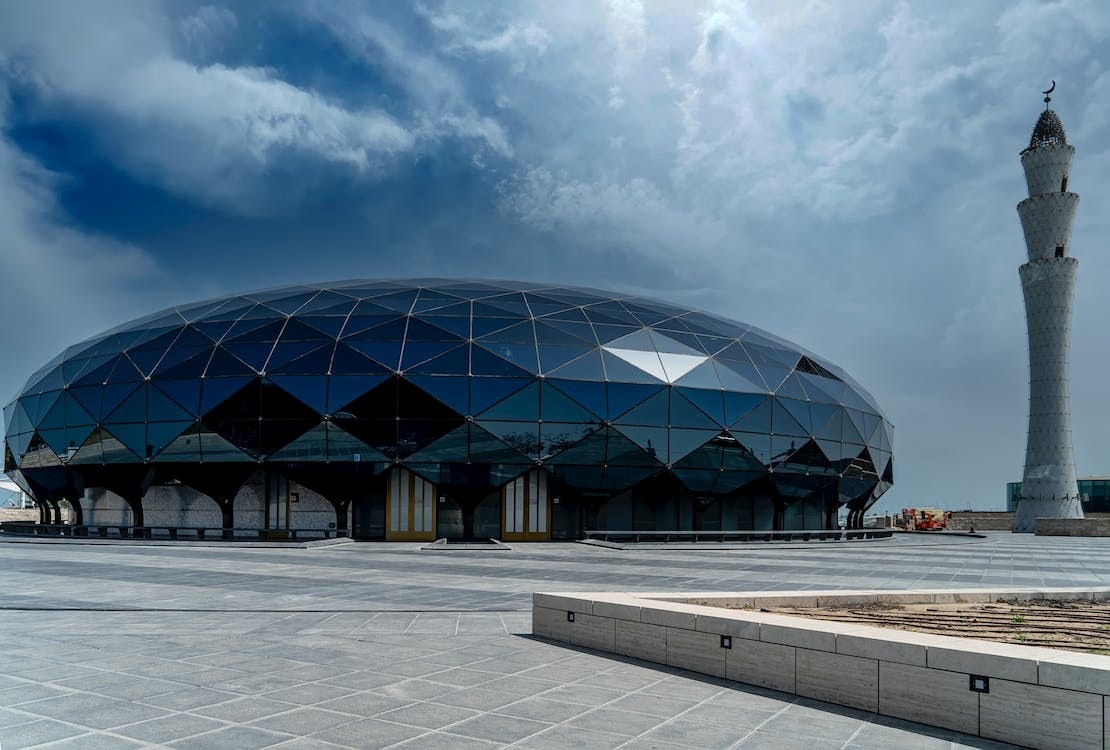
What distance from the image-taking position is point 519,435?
109ft

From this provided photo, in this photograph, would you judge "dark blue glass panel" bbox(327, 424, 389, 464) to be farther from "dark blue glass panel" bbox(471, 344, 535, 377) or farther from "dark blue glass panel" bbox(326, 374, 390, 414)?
"dark blue glass panel" bbox(471, 344, 535, 377)

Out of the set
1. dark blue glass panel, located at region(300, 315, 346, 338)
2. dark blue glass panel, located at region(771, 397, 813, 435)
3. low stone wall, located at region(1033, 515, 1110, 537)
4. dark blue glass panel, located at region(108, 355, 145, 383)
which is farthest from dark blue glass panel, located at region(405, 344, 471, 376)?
low stone wall, located at region(1033, 515, 1110, 537)

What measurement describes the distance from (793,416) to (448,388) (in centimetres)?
1567

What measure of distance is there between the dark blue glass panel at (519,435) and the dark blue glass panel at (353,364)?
4647 mm

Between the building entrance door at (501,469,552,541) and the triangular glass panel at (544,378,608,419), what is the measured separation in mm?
3511

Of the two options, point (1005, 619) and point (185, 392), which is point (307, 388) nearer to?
point (185, 392)

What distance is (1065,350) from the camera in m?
60.6

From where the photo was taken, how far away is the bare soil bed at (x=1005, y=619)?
33.0ft

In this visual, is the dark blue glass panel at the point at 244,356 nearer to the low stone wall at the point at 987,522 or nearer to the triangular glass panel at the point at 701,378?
the triangular glass panel at the point at 701,378

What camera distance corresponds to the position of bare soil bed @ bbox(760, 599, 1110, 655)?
1007cm

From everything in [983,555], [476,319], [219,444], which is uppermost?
[476,319]

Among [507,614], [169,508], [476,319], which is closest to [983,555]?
[476,319]

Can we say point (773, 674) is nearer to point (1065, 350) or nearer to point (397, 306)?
point (397, 306)

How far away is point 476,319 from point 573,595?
2494 cm
